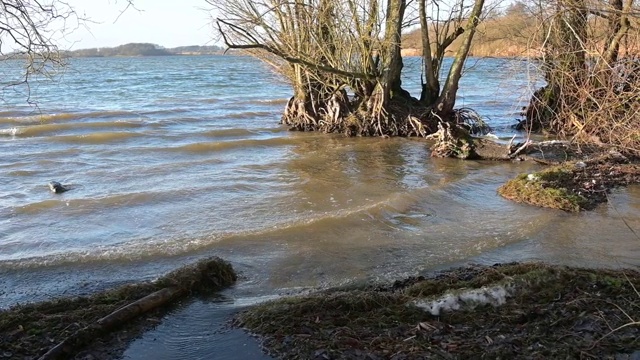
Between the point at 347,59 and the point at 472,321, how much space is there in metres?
11.7

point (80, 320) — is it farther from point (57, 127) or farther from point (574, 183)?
point (57, 127)

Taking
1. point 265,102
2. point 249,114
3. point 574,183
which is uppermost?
point 265,102

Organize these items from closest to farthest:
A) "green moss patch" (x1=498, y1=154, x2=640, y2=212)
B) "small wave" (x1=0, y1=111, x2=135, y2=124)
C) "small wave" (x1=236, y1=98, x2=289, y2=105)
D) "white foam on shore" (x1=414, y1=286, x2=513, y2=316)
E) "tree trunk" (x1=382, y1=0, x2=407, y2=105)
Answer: "white foam on shore" (x1=414, y1=286, x2=513, y2=316) → "green moss patch" (x1=498, y1=154, x2=640, y2=212) → "tree trunk" (x1=382, y1=0, x2=407, y2=105) → "small wave" (x1=0, y1=111, x2=135, y2=124) → "small wave" (x1=236, y1=98, x2=289, y2=105)

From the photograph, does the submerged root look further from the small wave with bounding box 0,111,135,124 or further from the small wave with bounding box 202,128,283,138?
the small wave with bounding box 0,111,135,124

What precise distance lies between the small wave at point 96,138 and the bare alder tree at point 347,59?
155 inches

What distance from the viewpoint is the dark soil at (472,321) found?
374 cm

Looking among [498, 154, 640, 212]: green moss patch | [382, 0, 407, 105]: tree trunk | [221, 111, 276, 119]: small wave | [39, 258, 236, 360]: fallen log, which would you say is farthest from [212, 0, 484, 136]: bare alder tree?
[39, 258, 236, 360]: fallen log

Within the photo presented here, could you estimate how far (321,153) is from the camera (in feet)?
44.2

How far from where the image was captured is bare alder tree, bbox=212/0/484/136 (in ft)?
47.1

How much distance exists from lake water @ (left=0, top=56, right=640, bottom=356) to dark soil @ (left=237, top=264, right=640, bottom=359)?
2.28 feet

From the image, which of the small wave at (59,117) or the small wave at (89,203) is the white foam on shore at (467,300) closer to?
the small wave at (89,203)

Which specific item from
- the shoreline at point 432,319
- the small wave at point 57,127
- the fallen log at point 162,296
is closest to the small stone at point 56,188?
the fallen log at point 162,296

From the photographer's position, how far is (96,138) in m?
14.9

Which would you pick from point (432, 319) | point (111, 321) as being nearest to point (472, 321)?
point (432, 319)
